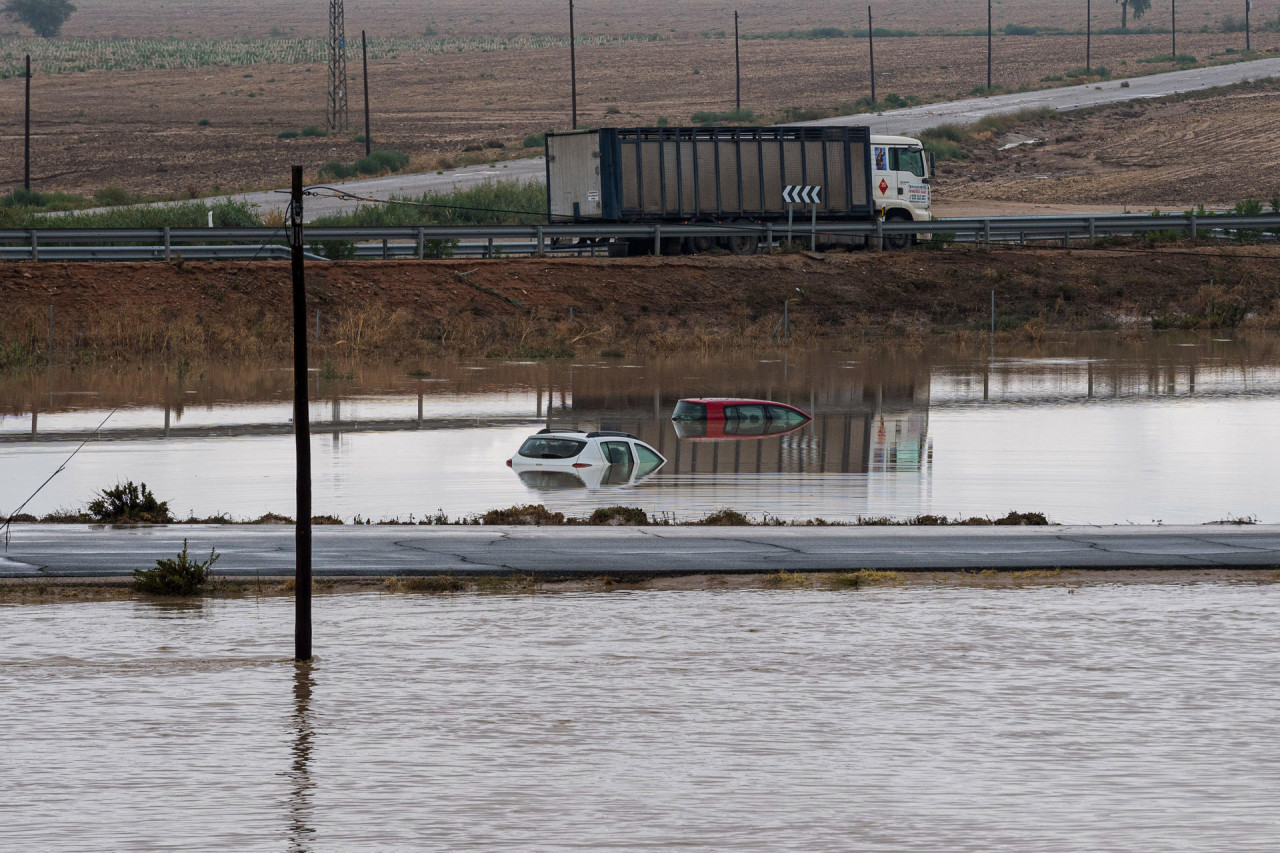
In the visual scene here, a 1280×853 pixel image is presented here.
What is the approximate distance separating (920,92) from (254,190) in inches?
2544

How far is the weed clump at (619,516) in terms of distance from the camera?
24.2m

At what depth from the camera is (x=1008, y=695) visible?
53.1ft

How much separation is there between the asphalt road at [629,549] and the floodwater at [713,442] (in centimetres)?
189

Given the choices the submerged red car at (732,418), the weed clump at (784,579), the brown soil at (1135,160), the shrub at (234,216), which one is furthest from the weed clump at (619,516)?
the brown soil at (1135,160)

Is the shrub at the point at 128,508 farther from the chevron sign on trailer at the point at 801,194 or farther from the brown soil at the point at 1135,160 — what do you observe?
the brown soil at the point at 1135,160

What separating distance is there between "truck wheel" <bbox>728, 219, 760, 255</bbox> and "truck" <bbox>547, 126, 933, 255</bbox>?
33 millimetres

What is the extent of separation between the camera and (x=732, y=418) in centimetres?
3438

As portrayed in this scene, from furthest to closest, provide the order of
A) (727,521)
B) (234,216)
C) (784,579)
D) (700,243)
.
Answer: (234,216)
(700,243)
(727,521)
(784,579)

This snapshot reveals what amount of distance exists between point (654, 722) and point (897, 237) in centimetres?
4427

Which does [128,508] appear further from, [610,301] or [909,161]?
[909,161]

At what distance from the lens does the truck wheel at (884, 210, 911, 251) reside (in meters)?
57.7

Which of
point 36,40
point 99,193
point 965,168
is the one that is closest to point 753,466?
point 99,193

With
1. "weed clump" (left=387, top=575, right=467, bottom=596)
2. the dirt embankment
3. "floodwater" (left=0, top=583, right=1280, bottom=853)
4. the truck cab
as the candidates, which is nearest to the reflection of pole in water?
"floodwater" (left=0, top=583, right=1280, bottom=853)

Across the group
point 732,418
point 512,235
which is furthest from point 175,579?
point 512,235
